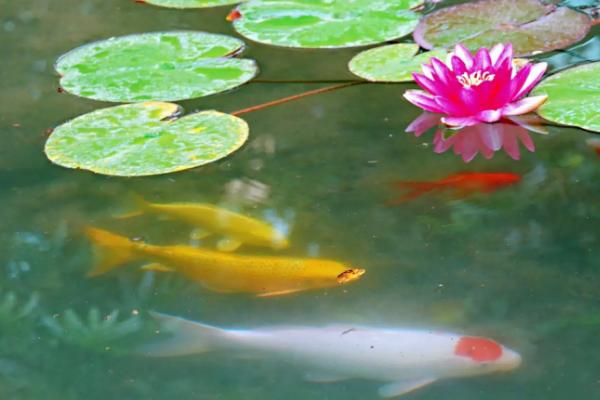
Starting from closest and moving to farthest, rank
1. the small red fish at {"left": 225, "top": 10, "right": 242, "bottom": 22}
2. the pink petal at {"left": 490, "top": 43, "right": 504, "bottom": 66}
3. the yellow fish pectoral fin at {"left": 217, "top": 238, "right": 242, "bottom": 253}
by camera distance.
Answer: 1. the yellow fish pectoral fin at {"left": 217, "top": 238, "right": 242, "bottom": 253}
2. the pink petal at {"left": 490, "top": 43, "right": 504, "bottom": 66}
3. the small red fish at {"left": 225, "top": 10, "right": 242, "bottom": 22}

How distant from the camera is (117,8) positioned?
10.6ft

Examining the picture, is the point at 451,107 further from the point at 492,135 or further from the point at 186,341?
the point at 186,341

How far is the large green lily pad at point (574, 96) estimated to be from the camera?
85.9 inches

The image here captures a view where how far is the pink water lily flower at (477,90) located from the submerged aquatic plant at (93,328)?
0.94m

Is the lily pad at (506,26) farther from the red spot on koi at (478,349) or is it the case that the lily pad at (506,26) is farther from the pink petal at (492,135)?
the red spot on koi at (478,349)

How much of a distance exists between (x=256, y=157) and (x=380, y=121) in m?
0.33

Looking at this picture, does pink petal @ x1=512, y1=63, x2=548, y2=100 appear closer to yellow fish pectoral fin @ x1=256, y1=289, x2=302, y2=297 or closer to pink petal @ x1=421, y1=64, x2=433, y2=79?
pink petal @ x1=421, y1=64, x2=433, y2=79

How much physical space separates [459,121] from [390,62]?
1.22 feet

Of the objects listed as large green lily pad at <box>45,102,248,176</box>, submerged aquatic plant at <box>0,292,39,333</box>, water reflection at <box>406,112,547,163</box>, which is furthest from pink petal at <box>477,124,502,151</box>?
submerged aquatic plant at <box>0,292,39,333</box>

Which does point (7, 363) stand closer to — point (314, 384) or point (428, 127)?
point (314, 384)

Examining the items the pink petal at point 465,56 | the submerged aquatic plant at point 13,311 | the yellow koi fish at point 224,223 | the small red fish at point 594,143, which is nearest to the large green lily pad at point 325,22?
the pink petal at point 465,56

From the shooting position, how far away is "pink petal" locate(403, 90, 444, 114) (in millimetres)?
2270

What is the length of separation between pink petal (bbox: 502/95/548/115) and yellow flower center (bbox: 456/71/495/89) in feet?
0.27

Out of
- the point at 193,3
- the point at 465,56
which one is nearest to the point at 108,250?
the point at 465,56
